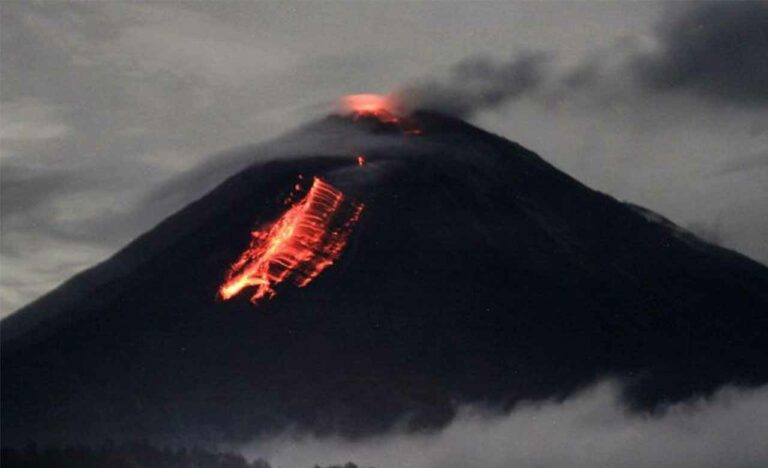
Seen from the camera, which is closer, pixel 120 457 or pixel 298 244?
pixel 120 457

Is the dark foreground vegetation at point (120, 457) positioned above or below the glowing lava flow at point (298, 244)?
below

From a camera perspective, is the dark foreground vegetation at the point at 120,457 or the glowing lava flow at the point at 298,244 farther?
the glowing lava flow at the point at 298,244

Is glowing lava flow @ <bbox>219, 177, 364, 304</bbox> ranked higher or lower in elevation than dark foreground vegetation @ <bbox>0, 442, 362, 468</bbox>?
higher

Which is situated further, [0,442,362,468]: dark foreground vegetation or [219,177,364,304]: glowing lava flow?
[219,177,364,304]: glowing lava flow

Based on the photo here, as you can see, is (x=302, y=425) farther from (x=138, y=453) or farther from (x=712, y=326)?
(x=712, y=326)

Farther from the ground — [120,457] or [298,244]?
[298,244]
